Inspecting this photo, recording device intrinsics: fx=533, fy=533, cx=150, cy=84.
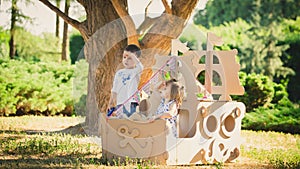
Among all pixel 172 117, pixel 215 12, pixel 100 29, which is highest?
pixel 215 12

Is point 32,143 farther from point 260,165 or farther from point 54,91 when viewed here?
point 54,91

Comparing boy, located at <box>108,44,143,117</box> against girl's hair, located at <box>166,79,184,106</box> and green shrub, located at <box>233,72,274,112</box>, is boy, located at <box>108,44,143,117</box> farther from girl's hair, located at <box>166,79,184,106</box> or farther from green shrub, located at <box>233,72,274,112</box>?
green shrub, located at <box>233,72,274,112</box>

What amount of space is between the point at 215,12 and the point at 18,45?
19.9m

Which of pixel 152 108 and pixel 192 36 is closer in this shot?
pixel 152 108

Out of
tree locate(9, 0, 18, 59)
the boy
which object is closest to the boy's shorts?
the boy

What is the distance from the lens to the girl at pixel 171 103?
629 cm

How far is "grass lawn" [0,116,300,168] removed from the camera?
6322 millimetres

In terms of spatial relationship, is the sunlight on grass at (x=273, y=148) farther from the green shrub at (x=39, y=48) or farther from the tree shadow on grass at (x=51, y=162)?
the green shrub at (x=39, y=48)

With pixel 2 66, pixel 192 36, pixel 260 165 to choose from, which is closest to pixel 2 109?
pixel 2 66

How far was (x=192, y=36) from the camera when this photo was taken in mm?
20672

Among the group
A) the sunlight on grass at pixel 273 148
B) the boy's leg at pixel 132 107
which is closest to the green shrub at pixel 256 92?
the sunlight on grass at pixel 273 148

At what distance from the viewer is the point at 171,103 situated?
6.36m

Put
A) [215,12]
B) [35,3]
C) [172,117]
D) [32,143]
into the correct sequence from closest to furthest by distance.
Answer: [172,117] < [32,143] < [35,3] < [215,12]

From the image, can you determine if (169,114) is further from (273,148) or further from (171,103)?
(273,148)
